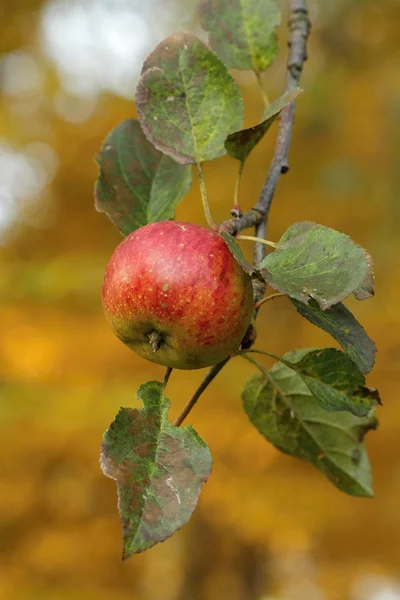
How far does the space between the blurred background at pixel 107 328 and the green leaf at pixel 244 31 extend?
1640 millimetres

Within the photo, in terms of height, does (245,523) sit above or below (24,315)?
below

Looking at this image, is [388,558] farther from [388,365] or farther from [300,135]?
[300,135]

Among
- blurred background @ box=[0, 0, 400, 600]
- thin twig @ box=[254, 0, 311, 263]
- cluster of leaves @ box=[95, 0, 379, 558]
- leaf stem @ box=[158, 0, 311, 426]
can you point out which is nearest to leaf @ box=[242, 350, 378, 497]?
cluster of leaves @ box=[95, 0, 379, 558]

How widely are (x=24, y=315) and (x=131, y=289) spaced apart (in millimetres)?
2421

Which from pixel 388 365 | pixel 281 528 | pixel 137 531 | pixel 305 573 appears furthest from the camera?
pixel 305 573

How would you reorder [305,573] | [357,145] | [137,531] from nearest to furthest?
[137,531] < [357,145] < [305,573]

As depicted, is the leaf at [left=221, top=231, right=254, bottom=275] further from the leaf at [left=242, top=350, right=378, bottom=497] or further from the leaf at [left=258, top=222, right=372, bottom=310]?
the leaf at [left=242, top=350, right=378, bottom=497]

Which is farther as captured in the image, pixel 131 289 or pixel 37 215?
pixel 37 215

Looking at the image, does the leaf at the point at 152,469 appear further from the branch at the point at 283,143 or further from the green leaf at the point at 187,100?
the green leaf at the point at 187,100

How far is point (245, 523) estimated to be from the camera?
273 centimetres

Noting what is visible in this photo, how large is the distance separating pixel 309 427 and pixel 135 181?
0.38 meters

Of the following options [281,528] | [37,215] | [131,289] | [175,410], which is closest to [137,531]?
[131,289]

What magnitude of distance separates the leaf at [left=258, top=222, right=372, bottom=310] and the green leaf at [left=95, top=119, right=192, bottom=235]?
25 centimetres

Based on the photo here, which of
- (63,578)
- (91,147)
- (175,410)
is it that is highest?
(91,147)
